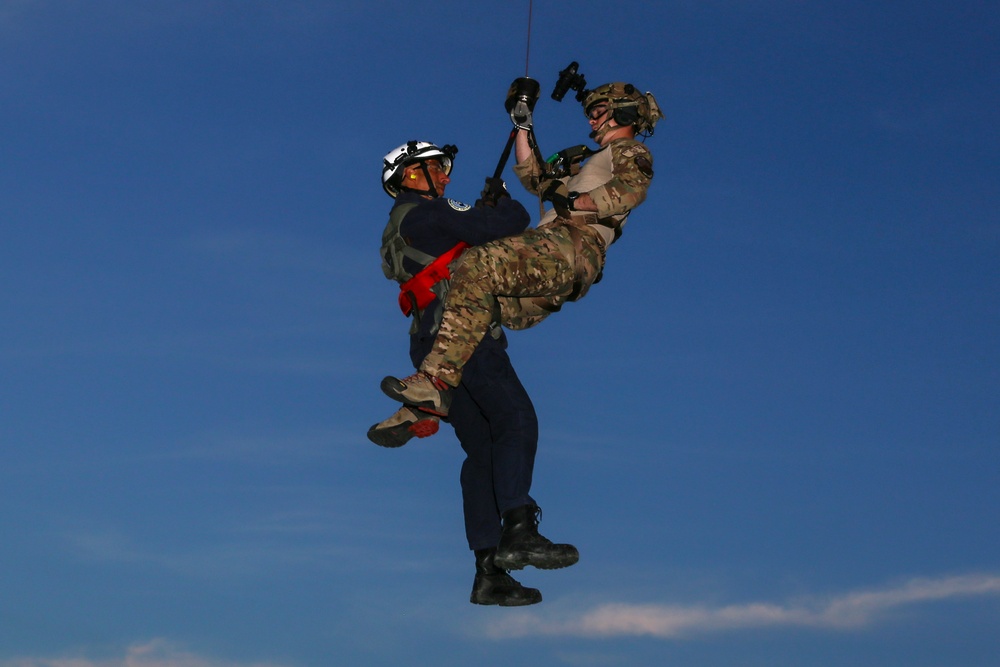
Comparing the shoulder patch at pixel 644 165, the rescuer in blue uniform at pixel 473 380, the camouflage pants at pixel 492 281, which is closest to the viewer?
the camouflage pants at pixel 492 281

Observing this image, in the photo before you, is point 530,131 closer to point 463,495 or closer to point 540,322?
point 540,322

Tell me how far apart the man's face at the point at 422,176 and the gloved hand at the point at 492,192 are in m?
0.63

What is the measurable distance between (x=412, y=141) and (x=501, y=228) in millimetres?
1423

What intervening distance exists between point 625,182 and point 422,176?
6.37 ft

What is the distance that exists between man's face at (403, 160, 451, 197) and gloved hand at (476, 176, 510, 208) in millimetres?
630

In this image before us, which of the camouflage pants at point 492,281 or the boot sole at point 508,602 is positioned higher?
the camouflage pants at point 492,281

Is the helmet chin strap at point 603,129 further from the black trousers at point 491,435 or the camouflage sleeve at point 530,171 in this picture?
the black trousers at point 491,435

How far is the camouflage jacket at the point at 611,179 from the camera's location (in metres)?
11.9

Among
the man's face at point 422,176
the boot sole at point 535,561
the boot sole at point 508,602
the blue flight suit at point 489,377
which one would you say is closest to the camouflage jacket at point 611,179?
the blue flight suit at point 489,377

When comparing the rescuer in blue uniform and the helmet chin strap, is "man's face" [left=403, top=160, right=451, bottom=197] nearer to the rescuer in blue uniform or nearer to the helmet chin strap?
the rescuer in blue uniform

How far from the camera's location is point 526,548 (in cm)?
1097

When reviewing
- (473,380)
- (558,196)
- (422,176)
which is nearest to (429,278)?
(473,380)

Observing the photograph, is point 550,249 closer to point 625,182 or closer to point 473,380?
point 625,182

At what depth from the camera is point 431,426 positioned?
11.7m
